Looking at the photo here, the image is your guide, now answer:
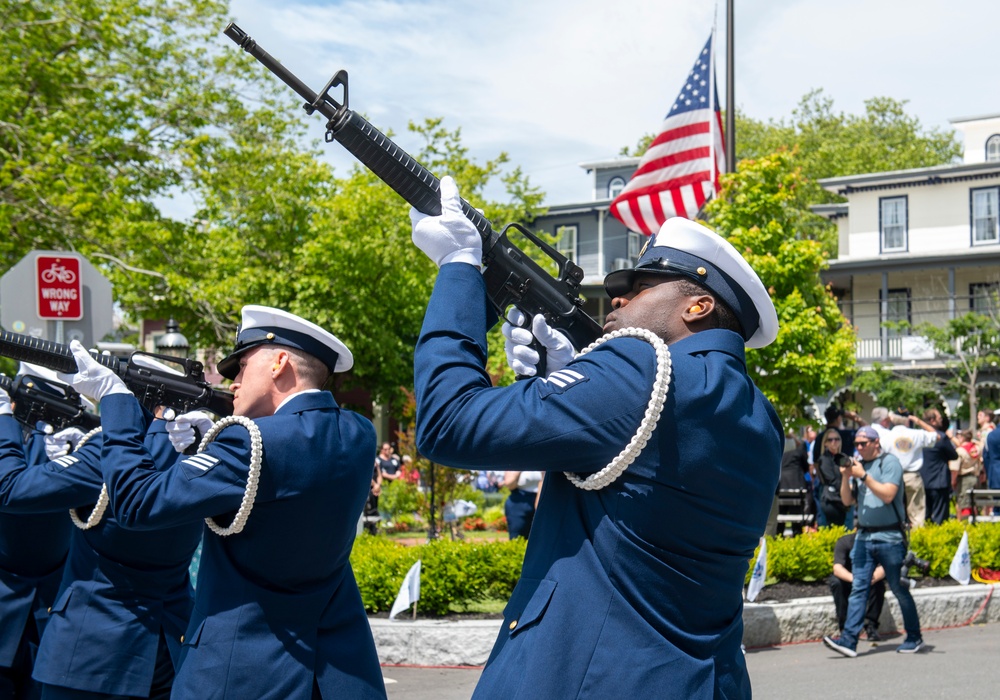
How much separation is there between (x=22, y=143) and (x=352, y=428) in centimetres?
1493

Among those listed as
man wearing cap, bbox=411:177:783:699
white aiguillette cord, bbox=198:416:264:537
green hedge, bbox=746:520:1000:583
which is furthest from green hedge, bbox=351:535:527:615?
man wearing cap, bbox=411:177:783:699

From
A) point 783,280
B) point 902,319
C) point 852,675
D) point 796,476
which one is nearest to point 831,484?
point 796,476

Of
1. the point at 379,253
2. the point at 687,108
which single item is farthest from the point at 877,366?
the point at 687,108

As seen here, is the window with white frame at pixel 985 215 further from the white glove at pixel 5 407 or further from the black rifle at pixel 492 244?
the black rifle at pixel 492 244

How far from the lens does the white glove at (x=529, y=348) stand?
2748 millimetres

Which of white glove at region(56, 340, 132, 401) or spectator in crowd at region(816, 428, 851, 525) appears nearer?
Answer: white glove at region(56, 340, 132, 401)

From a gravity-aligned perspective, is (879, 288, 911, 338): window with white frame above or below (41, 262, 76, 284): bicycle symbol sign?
above

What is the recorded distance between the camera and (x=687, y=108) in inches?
606

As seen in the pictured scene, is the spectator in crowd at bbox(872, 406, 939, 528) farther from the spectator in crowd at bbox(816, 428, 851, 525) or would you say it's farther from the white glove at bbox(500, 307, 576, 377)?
the white glove at bbox(500, 307, 576, 377)

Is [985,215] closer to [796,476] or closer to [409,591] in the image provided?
[796,476]

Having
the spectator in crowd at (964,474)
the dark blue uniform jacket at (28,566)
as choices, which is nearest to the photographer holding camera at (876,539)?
the dark blue uniform jacket at (28,566)

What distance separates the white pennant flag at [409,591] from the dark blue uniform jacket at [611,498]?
246 inches

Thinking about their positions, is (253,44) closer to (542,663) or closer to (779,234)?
(542,663)

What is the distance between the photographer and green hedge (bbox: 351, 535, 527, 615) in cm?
921
